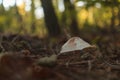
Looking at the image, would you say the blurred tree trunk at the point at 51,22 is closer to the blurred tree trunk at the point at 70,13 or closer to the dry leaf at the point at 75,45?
the blurred tree trunk at the point at 70,13

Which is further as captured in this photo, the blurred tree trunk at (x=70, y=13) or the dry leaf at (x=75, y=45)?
the blurred tree trunk at (x=70, y=13)

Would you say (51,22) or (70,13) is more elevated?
(70,13)

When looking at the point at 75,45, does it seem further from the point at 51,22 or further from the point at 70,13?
the point at 70,13

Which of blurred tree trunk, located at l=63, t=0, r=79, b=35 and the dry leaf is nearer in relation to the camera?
the dry leaf

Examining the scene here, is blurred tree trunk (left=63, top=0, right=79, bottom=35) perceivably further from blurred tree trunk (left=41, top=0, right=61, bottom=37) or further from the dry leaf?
the dry leaf

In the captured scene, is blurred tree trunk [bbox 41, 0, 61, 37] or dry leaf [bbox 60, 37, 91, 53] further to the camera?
blurred tree trunk [bbox 41, 0, 61, 37]

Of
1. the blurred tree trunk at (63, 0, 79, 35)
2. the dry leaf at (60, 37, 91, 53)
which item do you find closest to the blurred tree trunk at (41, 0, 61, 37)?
the blurred tree trunk at (63, 0, 79, 35)

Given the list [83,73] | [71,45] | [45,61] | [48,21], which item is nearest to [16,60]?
[45,61]

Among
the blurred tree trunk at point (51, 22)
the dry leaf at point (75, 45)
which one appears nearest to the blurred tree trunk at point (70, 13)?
the blurred tree trunk at point (51, 22)

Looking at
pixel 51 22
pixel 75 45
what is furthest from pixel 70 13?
pixel 75 45

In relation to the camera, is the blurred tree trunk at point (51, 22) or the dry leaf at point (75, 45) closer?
the dry leaf at point (75, 45)

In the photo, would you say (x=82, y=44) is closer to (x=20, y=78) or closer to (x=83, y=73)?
(x=83, y=73)
